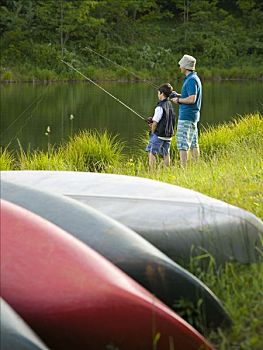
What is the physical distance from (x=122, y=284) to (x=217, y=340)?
530 millimetres

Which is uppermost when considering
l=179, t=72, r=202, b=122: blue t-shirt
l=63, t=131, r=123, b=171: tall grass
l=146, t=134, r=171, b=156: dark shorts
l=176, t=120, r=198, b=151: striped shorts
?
l=179, t=72, r=202, b=122: blue t-shirt

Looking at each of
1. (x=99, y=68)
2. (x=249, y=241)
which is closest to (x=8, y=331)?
(x=249, y=241)

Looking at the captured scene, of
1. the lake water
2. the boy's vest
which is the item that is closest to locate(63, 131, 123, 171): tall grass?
the boy's vest

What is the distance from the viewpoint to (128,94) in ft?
102

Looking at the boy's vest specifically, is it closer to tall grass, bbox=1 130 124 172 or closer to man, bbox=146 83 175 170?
man, bbox=146 83 175 170

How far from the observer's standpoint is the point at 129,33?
47375 millimetres

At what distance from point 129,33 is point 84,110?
23205 millimetres

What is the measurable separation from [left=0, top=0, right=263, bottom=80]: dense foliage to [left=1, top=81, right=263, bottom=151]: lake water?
5573 mm

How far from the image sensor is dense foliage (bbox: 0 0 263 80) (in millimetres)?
42281

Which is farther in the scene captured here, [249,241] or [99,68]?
[99,68]

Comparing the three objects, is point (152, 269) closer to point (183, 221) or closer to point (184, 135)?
point (183, 221)

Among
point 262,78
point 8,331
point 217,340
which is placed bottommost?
point 262,78

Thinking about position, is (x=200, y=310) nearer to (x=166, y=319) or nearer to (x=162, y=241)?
(x=166, y=319)

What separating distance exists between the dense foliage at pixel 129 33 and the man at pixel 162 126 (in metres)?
30.1
